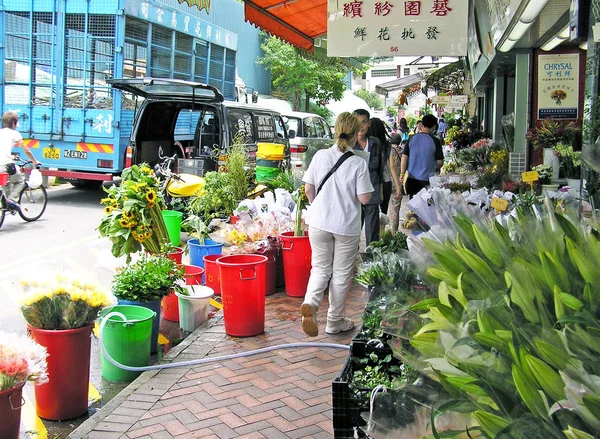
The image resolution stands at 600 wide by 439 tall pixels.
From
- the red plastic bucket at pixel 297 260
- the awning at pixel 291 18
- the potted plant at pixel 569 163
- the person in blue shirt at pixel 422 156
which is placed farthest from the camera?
the person in blue shirt at pixel 422 156

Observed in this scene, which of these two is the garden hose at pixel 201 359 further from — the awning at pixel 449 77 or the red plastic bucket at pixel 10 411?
the awning at pixel 449 77

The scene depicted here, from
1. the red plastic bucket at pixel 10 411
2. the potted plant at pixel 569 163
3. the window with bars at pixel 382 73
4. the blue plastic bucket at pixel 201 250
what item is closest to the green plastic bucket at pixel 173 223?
the blue plastic bucket at pixel 201 250

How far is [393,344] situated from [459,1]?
566 centimetres

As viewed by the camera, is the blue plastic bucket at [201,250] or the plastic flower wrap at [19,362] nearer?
the plastic flower wrap at [19,362]

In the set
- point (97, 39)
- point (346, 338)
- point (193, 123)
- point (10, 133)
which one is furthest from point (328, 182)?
point (193, 123)

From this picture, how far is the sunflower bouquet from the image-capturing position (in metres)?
5.87

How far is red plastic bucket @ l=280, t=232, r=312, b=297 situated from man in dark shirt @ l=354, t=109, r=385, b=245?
100cm

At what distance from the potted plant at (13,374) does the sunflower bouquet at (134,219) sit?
2537mm

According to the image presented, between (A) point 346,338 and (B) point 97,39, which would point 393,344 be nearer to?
(A) point 346,338

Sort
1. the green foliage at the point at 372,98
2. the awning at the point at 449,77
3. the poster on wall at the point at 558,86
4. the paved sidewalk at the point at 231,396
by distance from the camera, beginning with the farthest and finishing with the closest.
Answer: the green foliage at the point at 372,98, the awning at the point at 449,77, the poster on wall at the point at 558,86, the paved sidewalk at the point at 231,396

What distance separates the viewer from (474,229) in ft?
6.65

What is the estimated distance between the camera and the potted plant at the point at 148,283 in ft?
16.8

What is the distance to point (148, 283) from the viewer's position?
203 inches

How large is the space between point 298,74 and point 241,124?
21304 mm
